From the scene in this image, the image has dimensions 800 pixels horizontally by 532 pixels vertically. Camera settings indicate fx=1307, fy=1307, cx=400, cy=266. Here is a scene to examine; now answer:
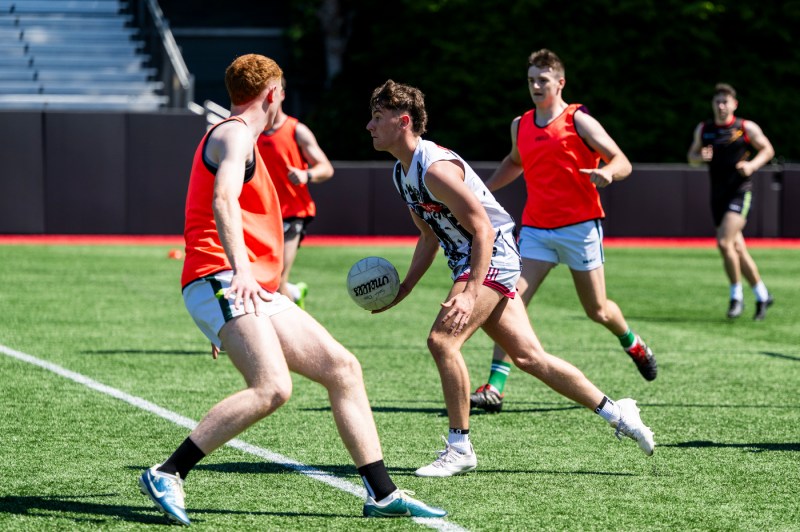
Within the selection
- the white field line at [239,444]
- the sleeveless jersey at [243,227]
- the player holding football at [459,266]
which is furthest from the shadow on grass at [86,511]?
the player holding football at [459,266]

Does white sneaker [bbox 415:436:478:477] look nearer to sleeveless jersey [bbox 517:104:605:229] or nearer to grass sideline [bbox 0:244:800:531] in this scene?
grass sideline [bbox 0:244:800:531]

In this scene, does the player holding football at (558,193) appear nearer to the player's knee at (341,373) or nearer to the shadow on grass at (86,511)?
the player's knee at (341,373)

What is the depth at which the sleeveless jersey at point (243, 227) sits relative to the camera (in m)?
5.39

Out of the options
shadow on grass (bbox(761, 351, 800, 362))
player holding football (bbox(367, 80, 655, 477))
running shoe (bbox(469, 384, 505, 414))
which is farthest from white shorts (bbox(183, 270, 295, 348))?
shadow on grass (bbox(761, 351, 800, 362))

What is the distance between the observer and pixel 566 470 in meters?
6.51

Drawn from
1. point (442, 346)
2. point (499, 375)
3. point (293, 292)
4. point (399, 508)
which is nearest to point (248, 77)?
point (442, 346)

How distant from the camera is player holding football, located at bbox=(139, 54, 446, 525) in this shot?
17.1 ft

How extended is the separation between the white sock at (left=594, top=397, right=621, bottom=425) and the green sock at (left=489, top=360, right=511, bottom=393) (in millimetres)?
1702

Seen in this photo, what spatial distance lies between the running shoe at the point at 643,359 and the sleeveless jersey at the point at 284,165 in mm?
3170

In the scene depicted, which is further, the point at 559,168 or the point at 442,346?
the point at 559,168

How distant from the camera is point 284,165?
10.9 m

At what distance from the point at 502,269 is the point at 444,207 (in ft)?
1.66

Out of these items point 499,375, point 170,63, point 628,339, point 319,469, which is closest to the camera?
point 319,469

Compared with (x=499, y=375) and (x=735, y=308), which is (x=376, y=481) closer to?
(x=499, y=375)
